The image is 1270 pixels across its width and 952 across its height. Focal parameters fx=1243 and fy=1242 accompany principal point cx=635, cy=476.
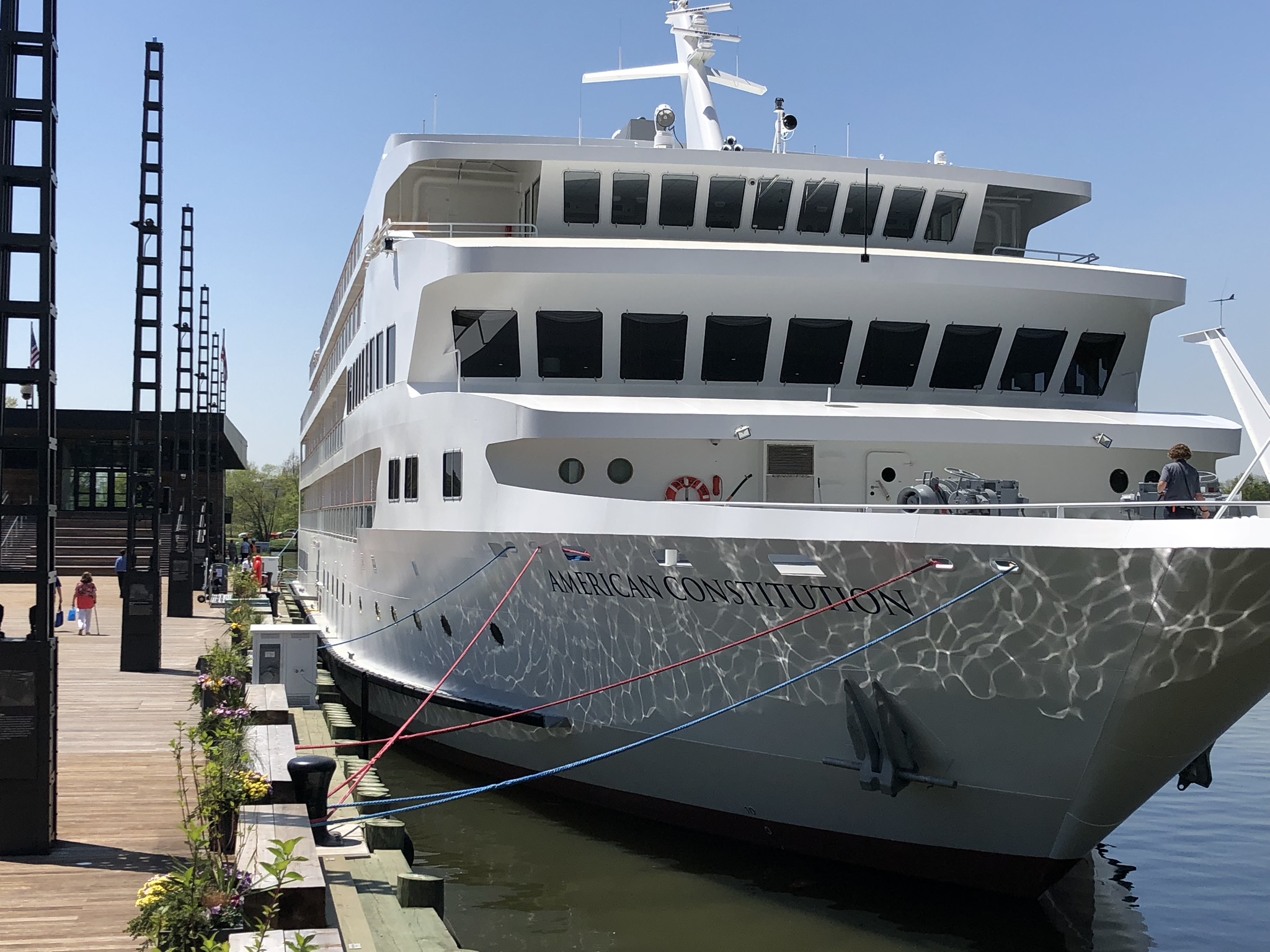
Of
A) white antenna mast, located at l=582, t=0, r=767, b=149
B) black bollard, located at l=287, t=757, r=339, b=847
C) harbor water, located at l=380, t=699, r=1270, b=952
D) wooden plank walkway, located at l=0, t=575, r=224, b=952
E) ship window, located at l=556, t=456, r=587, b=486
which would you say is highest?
white antenna mast, located at l=582, t=0, r=767, b=149

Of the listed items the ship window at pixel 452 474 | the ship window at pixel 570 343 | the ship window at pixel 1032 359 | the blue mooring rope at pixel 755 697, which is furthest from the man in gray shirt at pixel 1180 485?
the ship window at pixel 452 474

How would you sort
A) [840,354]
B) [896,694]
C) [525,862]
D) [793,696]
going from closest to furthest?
[896,694] → [793,696] → [525,862] → [840,354]

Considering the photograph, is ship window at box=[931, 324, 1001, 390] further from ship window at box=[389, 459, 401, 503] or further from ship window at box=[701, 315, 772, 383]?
ship window at box=[389, 459, 401, 503]

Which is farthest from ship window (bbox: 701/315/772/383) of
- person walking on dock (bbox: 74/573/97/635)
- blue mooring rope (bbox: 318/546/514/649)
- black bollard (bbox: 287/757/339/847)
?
person walking on dock (bbox: 74/573/97/635)

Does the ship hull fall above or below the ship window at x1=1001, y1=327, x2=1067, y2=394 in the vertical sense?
below

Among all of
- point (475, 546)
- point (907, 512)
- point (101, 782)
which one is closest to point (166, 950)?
point (101, 782)

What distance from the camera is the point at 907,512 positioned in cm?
935

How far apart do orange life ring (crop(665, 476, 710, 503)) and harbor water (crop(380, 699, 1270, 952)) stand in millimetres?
3326

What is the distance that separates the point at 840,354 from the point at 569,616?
482cm

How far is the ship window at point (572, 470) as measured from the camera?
1306 cm

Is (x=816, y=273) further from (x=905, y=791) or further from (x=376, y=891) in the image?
(x=376, y=891)

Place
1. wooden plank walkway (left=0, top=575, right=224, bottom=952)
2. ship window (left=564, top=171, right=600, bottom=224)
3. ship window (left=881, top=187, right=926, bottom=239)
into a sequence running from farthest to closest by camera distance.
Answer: ship window (left=881, top=187, right=926, bottom=239), ship window (left=564, top=171, right=600, bottom=224), wooden plank walkway (left=0, top=575, right=224, bottom=952)

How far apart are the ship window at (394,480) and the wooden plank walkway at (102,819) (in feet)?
11.9

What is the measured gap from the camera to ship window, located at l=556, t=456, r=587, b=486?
1306cm
